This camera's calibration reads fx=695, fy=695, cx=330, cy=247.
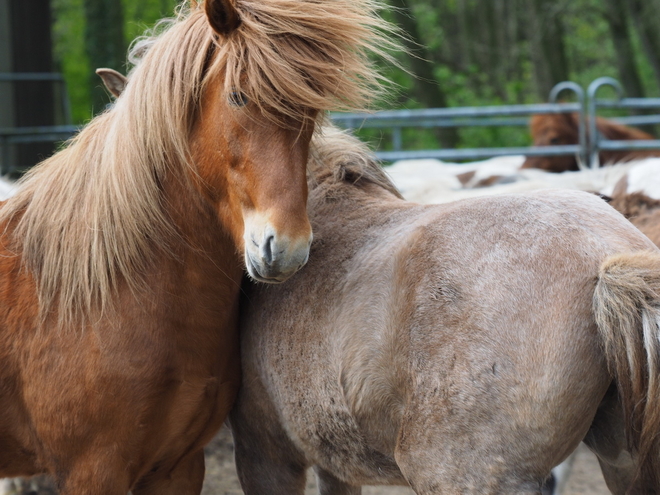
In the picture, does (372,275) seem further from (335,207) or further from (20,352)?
(20,352)

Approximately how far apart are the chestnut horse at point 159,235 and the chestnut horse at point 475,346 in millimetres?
319

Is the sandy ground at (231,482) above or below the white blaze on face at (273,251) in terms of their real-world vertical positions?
below

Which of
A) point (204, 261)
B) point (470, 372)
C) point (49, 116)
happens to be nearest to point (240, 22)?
point (204, 261)

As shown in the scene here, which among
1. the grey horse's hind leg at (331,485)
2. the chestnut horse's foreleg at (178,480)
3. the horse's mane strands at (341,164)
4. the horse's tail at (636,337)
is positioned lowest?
the grey horse's hind leg at (331,485)

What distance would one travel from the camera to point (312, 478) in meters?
4.54

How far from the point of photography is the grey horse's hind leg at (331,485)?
2686 millimetres

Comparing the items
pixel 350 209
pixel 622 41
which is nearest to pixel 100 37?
pixel 622 41

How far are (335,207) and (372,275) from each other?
50 cm

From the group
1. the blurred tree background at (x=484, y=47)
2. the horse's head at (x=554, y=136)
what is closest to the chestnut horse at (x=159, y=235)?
the horse's head at (x=554, y=136)

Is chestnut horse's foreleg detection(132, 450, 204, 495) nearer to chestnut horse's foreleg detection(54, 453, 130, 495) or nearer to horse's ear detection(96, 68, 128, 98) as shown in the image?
chestnut horse's foreleg detection(54, 453, 130, 495)

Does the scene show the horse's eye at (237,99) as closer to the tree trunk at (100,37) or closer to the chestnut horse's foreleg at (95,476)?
the chestnut horse's foreleg at (95,476)

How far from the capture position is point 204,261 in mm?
2219

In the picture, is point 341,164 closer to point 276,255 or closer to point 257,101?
point 257,101

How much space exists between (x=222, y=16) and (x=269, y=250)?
68cm
